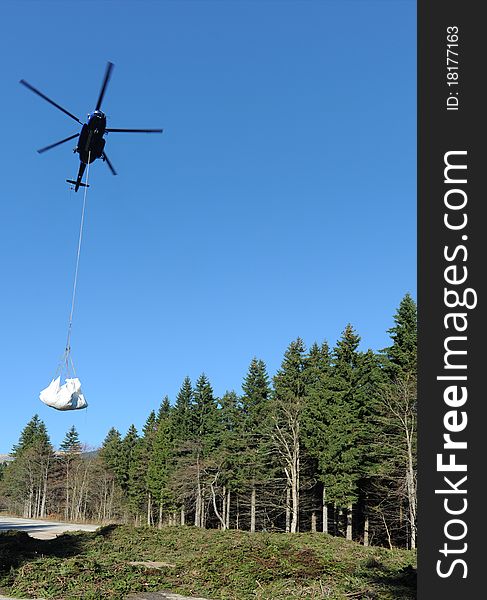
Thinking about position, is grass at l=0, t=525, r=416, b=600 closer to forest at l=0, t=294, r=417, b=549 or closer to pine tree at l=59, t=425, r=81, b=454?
forest at l=0, t=294, r=417, b=549

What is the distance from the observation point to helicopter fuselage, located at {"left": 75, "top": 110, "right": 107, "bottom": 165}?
483 inches

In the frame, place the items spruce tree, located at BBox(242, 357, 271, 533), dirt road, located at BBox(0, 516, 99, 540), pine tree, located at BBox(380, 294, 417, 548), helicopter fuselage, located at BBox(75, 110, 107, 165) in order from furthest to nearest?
spruce tree, located at BBox(242, 357, 271, 533) → dirt road, located at BBox(0, 516, 99, 540) → pine tree, located at BBox(380, 294, 417, 548) → helicopter fuselage, located at BBox(75, 110, 107, 165)

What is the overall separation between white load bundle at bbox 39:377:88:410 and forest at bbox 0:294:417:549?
2062 centimetres

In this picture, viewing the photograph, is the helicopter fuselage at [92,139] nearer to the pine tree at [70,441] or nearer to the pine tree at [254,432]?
the pine tree at [254,432]

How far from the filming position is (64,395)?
10031 millimetres

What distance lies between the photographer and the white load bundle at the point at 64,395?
32.7 feet

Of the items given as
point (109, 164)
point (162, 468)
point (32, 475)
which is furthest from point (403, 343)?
point (32, 475)

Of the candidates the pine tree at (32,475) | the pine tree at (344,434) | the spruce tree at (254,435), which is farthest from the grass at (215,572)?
the pine tree at (32,475)

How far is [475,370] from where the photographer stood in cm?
462

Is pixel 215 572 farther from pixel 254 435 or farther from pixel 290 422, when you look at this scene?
pixel 254 435

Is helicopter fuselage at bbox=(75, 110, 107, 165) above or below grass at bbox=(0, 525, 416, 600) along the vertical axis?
above

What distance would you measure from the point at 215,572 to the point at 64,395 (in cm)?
995

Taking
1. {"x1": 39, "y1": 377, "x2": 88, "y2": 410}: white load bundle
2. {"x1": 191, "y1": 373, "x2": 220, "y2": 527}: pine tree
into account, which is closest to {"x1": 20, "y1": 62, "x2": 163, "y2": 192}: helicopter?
{"x1": 39, "y1": 377, "x2": 88, "y2": 410}: white load bundle

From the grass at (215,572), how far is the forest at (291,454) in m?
10.2
